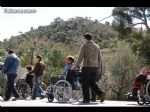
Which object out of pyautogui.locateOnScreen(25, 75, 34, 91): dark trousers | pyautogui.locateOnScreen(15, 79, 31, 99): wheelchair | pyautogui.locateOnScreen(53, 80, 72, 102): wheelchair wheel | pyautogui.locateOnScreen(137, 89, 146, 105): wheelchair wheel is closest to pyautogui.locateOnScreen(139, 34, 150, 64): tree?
pyautogui.locateOnScreen(25, 75, 34, 91): dark trousers

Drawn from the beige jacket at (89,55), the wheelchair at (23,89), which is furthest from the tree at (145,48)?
the beige jacket at (89,55)

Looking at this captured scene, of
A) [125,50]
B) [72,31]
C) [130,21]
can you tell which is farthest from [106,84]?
[72,31]

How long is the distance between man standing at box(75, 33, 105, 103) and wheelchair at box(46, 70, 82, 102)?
21.2 inches

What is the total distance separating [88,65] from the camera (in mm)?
9273

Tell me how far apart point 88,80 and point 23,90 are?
336 centimetres

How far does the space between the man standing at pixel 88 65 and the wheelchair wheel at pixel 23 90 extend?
10.1 feet

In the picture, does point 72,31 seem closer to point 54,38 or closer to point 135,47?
point 54,38

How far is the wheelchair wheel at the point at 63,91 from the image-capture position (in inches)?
382

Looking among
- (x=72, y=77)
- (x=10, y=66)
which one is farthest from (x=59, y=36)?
(x=72, y=77)

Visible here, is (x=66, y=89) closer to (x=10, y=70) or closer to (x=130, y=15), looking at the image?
(x=10, y=70)

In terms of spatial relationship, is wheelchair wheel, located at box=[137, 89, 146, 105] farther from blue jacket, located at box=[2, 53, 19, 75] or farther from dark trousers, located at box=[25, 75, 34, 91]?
dark trousers, located at box=[25, 75, 34, 91]

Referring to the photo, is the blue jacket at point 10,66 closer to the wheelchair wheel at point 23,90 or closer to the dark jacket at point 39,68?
the dark jacket at point 39,68

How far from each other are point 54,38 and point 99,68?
2757 centimetres
